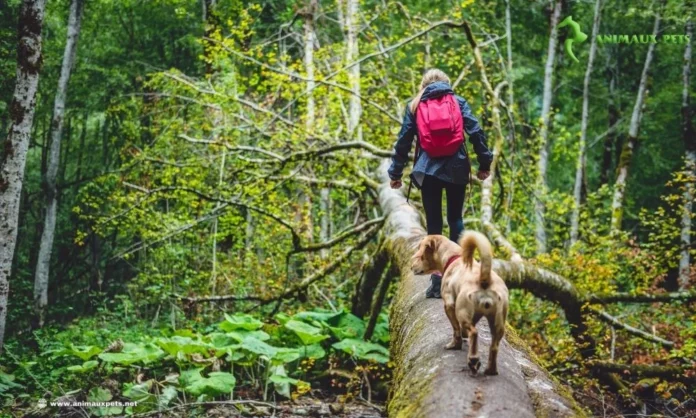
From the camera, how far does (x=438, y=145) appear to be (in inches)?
192

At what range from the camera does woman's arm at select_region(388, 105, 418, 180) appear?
5.20m

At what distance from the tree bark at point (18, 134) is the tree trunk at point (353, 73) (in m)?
5.13

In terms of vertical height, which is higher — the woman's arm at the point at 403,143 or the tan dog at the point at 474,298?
the woman's arm at the point at 403,143

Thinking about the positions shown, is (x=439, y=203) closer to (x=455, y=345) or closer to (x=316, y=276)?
(x=455, y=345)

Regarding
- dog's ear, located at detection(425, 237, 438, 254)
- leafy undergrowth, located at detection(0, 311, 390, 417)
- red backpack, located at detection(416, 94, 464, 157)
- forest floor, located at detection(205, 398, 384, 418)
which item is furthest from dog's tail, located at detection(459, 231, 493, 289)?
forest floor, located at detection(205, 398, 384, 418)

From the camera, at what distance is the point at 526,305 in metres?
9.87

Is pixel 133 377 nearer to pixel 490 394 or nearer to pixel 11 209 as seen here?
pixel 11 209

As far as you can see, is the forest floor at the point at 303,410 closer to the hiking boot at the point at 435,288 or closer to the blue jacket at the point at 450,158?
the hiking boot at the point at 435,288

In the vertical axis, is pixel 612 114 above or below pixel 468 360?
above

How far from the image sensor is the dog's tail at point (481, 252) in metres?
3.01

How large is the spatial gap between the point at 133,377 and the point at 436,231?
4559mm

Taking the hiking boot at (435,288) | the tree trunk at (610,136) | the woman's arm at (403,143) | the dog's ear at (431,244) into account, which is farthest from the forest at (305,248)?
the tree trunk at (610,136)

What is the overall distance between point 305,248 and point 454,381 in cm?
716

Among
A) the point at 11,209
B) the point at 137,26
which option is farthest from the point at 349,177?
the point at 137,26
